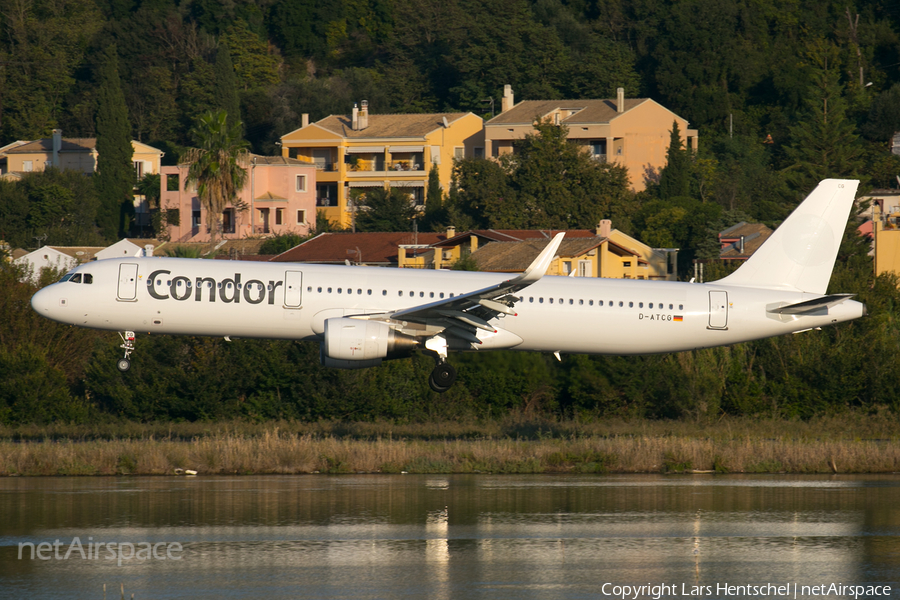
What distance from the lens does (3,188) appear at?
10469cm

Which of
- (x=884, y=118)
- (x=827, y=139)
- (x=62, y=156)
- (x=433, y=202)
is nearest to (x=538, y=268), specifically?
(x=827, y=139)

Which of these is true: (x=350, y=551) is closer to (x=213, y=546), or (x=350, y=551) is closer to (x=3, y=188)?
(x=213, y=546)

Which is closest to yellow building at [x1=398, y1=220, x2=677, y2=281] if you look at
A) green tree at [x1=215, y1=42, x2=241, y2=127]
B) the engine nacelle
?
the engine nacelle

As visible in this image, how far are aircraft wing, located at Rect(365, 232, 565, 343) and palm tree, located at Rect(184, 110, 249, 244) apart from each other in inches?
2294

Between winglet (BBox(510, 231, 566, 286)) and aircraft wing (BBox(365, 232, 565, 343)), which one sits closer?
winglet (BBox(510, 231, 566, 286))

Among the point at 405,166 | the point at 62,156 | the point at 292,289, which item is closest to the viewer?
the point at 292,289

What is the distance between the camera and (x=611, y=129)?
10669cm

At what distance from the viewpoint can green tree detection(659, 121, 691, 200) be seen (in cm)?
10056

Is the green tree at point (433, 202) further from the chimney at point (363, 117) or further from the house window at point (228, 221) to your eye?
the house window at point (228, 221)

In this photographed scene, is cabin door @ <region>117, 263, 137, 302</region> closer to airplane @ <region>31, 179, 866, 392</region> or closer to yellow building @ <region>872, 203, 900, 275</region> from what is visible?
airplane @ <region>31, 179, 866, 392</region>

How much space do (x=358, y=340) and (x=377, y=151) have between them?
8595 cm

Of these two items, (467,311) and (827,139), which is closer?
(467,311)

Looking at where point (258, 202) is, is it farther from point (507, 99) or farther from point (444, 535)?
point (444, 535)

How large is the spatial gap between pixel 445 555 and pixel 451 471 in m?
10.4
